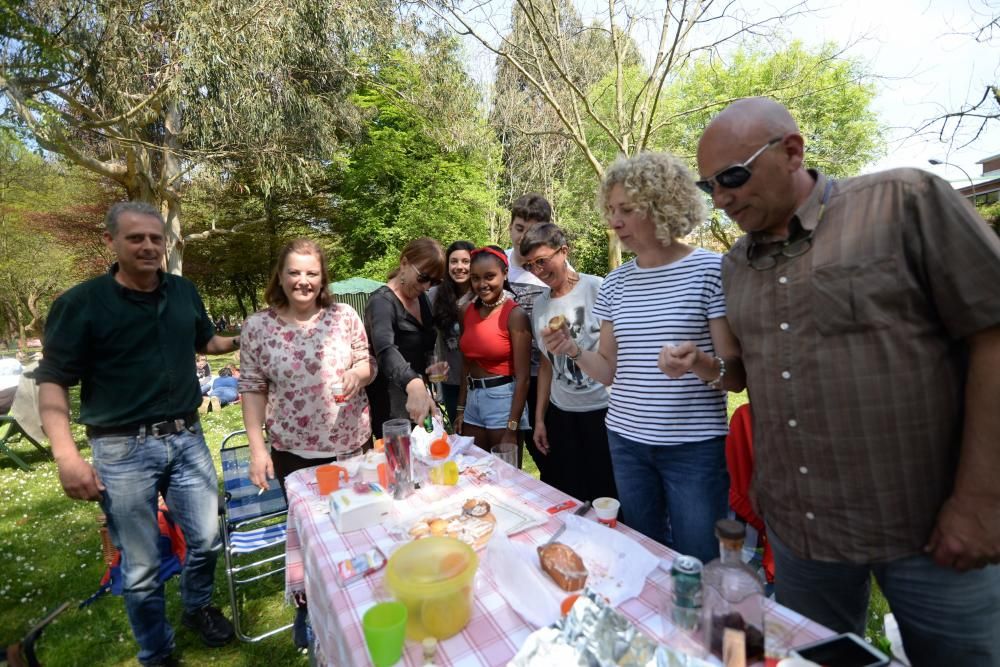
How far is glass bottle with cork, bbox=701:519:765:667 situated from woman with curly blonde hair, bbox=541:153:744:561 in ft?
2.21

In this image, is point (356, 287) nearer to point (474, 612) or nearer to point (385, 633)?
point (474, 612)

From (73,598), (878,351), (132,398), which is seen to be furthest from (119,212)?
(878,351)

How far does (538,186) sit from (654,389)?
20271 mm

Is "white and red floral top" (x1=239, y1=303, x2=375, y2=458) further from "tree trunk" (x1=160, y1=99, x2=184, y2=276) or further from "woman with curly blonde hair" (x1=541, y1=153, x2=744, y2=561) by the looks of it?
"tree trunk" (x1=160, y1=99, x2=184, y2=276)

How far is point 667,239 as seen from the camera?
75.7 inches

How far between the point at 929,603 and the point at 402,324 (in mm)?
2721

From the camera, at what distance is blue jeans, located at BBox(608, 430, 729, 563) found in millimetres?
1828

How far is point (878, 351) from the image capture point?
48.7 inches

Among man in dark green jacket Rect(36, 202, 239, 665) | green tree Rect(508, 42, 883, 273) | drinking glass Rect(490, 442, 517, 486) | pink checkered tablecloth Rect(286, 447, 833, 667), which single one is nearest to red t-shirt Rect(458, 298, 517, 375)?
drinking glass Rect(490, 442, 517, 486)

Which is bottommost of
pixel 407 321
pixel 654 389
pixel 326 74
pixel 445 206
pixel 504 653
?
pixel 504 653

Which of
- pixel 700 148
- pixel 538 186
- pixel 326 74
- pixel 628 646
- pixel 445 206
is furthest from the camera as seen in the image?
pixel 538 186

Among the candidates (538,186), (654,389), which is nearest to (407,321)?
(654,389)

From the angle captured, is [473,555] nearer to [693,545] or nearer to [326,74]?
[693,545]

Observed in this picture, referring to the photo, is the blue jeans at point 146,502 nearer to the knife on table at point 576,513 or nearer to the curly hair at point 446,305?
the curly hair at point 446,305
